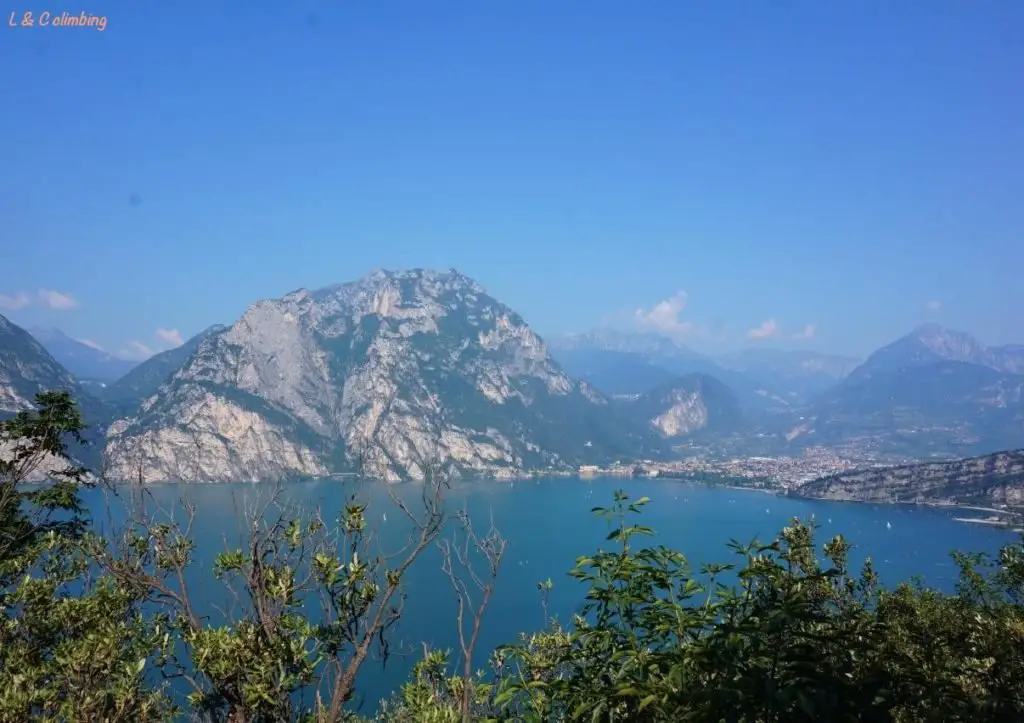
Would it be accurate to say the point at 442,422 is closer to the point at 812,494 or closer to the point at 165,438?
the point at 165,438

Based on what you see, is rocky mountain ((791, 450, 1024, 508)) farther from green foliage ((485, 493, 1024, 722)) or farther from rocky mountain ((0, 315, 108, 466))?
rocky mountain ((0, 315, 108, 466))

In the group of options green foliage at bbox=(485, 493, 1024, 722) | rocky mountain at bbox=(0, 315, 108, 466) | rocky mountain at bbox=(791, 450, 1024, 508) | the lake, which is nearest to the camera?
green foliage at bbox=(485, 493, 1024, 722)

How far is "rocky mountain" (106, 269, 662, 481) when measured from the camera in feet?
468

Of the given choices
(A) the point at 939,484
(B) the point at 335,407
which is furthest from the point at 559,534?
(B) the point at 335,407

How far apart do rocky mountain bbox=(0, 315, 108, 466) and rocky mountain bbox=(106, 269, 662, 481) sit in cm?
1058

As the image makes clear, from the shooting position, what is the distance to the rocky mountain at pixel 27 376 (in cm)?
Answer: 12525

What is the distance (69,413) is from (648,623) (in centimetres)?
1828

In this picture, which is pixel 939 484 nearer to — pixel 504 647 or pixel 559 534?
pixel 559 534

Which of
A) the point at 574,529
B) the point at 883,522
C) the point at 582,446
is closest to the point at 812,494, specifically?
the point at 883,522

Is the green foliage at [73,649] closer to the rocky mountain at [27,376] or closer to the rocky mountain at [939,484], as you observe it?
the rocky mountain at [939,484]

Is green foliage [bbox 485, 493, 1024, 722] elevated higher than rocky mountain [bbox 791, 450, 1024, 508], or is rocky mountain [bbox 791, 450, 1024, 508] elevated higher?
green foliage [bbox 485, 493, 1024, 722]

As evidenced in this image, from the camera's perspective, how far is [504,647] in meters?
4.15

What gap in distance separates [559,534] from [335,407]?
98719 millimetres

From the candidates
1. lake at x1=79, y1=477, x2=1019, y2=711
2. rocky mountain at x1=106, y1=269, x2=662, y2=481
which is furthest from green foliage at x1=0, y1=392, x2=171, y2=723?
rocky mountain at x1=106, y1=269, x2=662, y2=481
